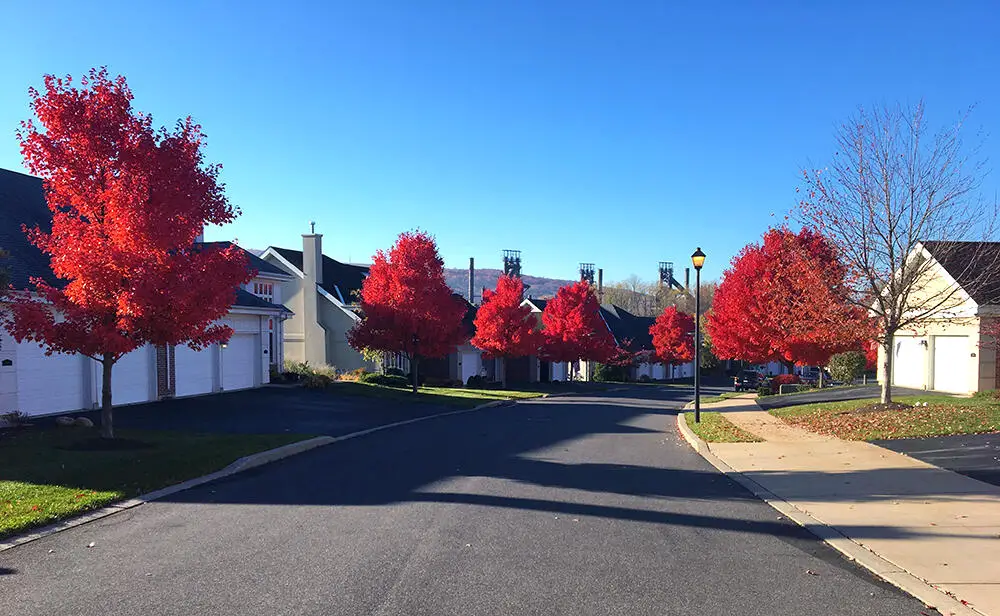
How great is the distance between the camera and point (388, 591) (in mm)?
5520

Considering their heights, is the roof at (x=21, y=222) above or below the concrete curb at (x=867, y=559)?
above

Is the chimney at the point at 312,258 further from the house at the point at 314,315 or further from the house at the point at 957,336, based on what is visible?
the house at the point at 957,336

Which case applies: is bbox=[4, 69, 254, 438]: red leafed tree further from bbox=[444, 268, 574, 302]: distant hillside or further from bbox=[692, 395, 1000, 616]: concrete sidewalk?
bbox=[444, 268, 574, 302]: distant hillside

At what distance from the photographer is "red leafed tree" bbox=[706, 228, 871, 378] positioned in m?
18.9

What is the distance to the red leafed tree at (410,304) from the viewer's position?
28422 mm

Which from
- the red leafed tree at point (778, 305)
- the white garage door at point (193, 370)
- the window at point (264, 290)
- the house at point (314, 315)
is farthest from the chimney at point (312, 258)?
the red leafed tree at point (778, 305)

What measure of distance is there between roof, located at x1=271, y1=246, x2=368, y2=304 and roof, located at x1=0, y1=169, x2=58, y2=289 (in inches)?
769

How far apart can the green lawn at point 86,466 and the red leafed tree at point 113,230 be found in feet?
3.99

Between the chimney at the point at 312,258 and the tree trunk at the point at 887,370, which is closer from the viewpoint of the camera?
the tree trunk at the point at 887,370

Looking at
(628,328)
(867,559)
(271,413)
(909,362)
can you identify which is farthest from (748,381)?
(867,559)

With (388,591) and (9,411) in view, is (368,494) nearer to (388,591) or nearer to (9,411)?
(388,591)

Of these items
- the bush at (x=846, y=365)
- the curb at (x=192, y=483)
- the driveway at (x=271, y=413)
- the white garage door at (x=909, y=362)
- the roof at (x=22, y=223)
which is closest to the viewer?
the curb at (x=192, y=483)

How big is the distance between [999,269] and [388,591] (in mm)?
19613

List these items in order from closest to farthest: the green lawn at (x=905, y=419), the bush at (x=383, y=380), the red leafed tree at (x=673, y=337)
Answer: the green lawn at (x=905, y=419), the bush at (x=383, y=380), the red leafed tree at (x=673, y=337)
